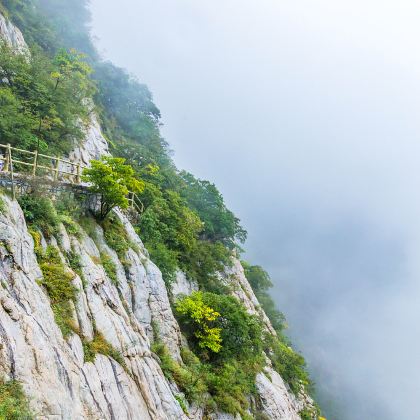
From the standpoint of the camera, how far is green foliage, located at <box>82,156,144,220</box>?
18.6 meters

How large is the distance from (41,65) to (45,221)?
20.3 meters

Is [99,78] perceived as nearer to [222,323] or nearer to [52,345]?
[222,323]

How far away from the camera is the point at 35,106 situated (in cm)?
2667

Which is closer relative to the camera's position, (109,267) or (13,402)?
(13,402)

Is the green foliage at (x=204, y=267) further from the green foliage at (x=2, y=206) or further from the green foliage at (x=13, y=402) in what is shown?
the green foliage at (x=13, y=402)

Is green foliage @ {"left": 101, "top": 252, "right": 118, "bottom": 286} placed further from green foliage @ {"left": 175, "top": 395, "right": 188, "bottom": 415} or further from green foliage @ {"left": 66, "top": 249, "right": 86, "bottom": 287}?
green foliage @ {"left": 175, "top": 395, "right": 188, "bottom": 415}

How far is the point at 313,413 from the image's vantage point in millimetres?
35812

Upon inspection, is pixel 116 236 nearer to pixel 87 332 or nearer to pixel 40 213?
pixel 40 213

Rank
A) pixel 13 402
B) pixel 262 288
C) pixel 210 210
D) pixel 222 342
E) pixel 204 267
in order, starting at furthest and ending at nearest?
pixel 262 288 < pixel 210 210 < pixel 204 267 < pixel 222 342 < pixel 13 402

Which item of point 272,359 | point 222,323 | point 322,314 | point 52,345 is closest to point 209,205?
point 272,359

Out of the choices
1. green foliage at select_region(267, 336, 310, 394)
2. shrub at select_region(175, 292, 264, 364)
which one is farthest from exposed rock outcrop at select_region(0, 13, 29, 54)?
green foliage at select_region(267, 336, 310, 394)

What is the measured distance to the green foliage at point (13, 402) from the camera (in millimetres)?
8117

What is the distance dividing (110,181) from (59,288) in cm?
668

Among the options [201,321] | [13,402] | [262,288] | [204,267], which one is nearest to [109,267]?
[201,321]
